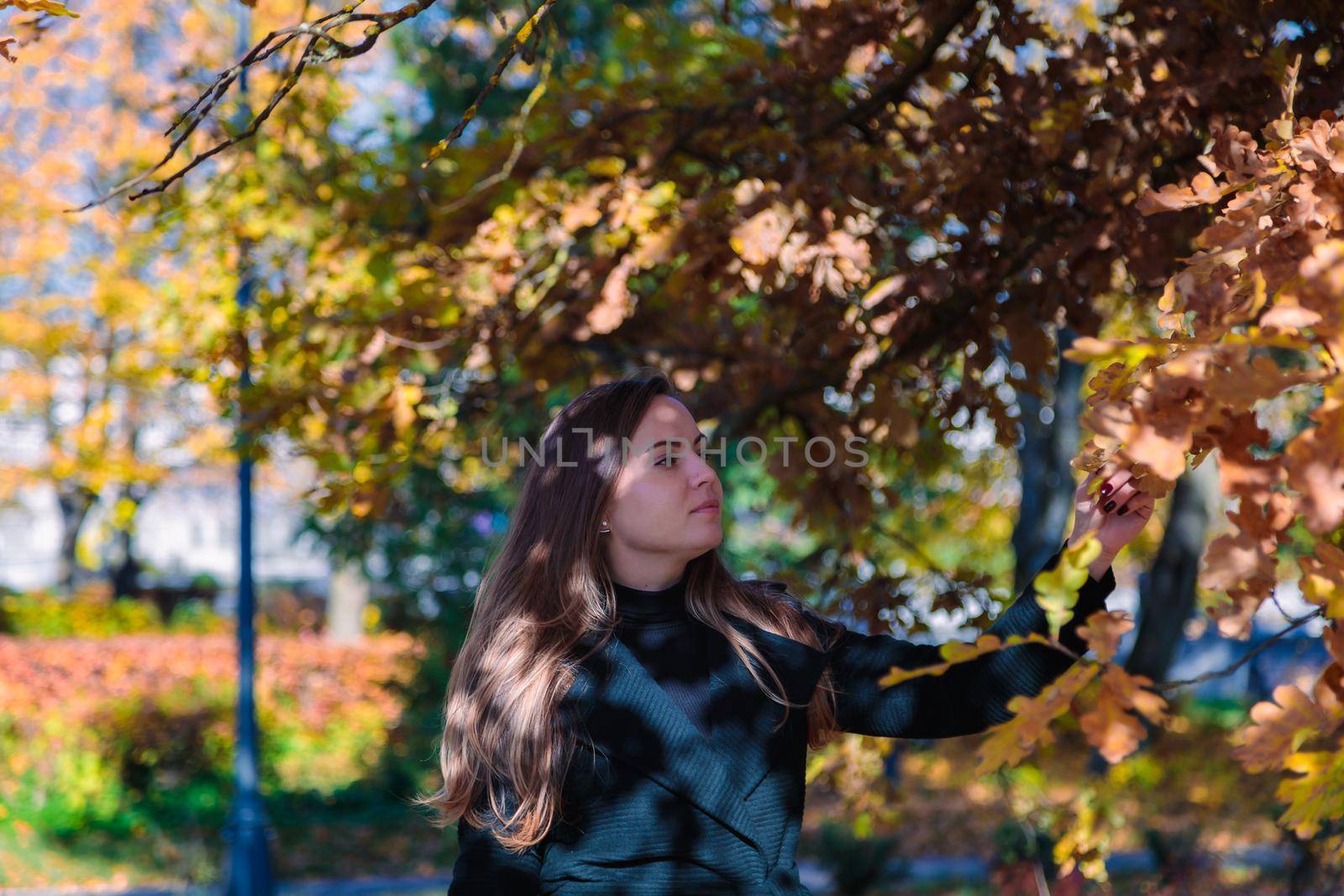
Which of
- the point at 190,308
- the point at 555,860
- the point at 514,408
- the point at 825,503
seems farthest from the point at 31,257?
the point at 555,860

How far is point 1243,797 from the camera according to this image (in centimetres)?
955

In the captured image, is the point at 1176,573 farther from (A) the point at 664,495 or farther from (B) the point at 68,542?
(B) the point at 68,542

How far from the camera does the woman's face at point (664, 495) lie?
207cm

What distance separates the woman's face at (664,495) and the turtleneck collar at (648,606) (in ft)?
0.26

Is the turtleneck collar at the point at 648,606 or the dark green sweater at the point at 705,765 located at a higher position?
the turtleneck collar at the point at 648,606

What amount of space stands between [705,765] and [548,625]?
37cm

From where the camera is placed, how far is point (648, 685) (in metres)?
2.00

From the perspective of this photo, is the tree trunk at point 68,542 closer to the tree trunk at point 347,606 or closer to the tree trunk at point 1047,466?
the tree trunk at point 347,606

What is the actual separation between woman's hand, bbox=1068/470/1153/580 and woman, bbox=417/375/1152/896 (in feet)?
0.04

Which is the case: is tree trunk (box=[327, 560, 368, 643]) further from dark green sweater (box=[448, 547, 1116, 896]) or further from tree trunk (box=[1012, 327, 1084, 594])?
dark green sweater (box=[448, 547, 1116, 896])

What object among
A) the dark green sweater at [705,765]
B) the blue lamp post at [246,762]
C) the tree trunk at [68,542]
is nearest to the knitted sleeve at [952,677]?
the dark green sweater at [705,765]

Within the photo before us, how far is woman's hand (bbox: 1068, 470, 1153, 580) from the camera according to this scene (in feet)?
5.30

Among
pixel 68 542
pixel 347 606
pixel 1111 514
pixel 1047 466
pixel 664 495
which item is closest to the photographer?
pixel 1111 514

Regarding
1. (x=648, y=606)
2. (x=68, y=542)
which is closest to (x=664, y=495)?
(x=648, y=606)
